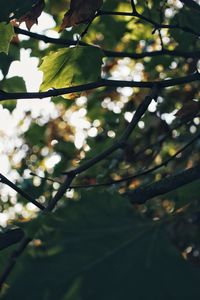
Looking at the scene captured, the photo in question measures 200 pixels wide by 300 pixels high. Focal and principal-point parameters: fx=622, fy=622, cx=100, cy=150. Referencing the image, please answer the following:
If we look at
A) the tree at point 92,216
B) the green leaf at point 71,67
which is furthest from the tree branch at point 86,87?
the green leaf at point 71,67

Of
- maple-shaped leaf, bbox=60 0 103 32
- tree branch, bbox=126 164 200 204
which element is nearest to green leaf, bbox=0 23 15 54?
maple-shaped leaf, bbox=60 0 103 32

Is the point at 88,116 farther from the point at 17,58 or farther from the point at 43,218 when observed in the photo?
the point at 43,218

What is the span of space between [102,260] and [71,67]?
1137mm

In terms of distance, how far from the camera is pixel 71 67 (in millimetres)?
2385

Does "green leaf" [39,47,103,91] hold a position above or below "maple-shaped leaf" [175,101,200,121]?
below

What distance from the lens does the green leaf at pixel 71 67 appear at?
7.67 feet

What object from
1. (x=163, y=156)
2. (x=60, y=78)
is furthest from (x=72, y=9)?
(x=163, y=156)

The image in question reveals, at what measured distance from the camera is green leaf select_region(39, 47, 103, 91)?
2338 millimetres

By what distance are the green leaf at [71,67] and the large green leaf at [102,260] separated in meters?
0.90

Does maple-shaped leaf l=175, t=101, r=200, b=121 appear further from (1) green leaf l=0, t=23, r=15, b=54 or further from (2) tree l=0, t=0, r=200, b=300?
(1) green leaf l=0, t=23, r=15, b=54

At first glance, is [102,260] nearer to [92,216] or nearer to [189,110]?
[92,216]

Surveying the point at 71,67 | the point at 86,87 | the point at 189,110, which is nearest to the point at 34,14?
the point at 71,67

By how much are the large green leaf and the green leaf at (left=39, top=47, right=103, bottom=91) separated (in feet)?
2.96

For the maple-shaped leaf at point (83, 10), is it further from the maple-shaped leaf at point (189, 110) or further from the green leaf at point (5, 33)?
the maple-shaped leaf at point (189, 110)
